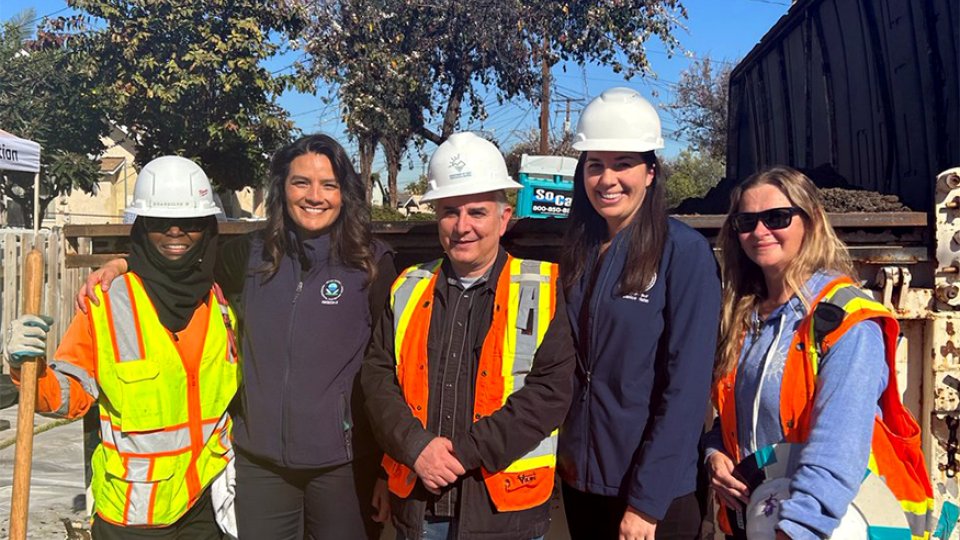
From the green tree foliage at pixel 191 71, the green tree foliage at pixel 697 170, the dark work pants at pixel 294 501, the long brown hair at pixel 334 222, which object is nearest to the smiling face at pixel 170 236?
the long brown hair at pixel 334 222

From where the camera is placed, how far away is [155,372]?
9.36 feet

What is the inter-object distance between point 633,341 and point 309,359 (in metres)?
1.21

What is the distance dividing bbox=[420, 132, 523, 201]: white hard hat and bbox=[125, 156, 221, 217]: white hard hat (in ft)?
3.20

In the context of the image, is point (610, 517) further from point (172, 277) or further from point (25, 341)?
point (25, 341)

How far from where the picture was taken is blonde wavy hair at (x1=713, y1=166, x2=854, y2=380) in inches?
96.8

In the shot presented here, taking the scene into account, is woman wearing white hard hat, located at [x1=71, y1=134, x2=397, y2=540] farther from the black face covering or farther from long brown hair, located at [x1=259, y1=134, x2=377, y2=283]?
the black face covering

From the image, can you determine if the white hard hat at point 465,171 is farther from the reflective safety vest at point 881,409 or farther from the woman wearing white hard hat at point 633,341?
the reflective safety vest at point 881,409

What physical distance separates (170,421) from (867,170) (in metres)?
4.39

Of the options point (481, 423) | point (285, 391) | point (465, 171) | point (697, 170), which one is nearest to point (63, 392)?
point (285, 391)

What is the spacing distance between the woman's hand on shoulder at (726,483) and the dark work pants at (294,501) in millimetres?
1314

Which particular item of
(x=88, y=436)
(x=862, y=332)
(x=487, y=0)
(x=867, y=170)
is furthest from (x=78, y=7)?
(x=862, y=332)

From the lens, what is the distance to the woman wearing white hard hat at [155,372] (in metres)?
2.84

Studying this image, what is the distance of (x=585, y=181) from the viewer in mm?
2715

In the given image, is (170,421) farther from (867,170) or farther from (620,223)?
(867,170)
